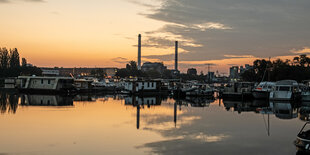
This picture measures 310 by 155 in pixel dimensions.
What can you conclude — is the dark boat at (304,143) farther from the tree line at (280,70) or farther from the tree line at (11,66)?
the tree line at (11,66)

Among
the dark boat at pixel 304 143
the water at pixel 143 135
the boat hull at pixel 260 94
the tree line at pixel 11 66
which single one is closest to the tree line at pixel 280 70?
the boat hull at pixel 260 94

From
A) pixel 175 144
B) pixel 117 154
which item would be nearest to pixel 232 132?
pixel 175 144

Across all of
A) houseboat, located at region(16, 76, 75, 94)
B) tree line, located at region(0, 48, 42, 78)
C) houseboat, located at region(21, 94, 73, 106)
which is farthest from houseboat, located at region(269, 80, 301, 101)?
tree line, located at region(0, 48, 42, 78)

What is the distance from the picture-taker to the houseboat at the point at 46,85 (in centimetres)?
5959

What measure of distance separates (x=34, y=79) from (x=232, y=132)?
49646 millimetres

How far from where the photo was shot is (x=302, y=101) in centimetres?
4941

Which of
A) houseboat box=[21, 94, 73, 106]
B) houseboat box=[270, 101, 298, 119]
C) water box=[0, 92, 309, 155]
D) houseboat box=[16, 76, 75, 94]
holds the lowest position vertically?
houseboat box=[270, 101, 298, 119]

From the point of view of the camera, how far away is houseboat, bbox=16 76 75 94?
5959cm

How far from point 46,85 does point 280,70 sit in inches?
2073

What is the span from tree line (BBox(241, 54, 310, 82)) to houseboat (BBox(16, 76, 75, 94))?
40.7 metres

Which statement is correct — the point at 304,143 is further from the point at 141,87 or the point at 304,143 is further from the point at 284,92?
the point at 141,87

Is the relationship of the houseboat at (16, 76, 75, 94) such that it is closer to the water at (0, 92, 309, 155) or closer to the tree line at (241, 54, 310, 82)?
the water at (0, 92, 309, 155)

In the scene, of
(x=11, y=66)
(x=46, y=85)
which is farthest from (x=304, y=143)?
(x=11, y=66)

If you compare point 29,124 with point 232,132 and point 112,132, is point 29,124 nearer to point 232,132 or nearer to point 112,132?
point 112,132
